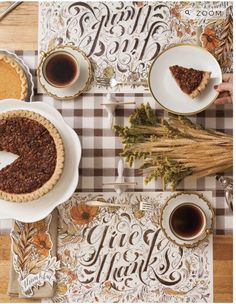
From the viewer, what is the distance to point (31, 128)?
1855 millimetres

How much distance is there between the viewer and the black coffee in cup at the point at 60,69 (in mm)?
1905

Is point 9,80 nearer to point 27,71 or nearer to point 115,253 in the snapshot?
point 27,71

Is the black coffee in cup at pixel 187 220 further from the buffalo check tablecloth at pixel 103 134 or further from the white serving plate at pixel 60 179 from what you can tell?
the white serving plate at pixel 60 179

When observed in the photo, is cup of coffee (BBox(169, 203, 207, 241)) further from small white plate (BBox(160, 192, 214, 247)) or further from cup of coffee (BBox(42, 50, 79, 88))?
cup of coffee (BBox(42, 50, 79, 88))

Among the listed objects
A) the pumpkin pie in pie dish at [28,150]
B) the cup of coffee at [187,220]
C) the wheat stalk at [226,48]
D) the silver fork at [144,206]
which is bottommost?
the cup of coffee at [187,220]

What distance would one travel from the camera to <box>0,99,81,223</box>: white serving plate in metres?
1.87

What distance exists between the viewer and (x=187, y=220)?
6.28 feet

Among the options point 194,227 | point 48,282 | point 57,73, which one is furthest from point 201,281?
point 57,73

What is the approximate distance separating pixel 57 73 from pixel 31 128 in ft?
0.77

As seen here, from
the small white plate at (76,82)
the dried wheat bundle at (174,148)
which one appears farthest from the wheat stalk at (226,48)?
the small white plate at (76,82)

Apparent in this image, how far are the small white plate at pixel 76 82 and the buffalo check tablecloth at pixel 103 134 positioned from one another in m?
0.03

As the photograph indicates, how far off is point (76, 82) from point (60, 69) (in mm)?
77

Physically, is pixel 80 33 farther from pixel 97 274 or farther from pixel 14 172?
pixel 97 274

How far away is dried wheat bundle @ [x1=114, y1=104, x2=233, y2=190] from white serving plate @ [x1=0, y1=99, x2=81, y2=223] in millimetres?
178
